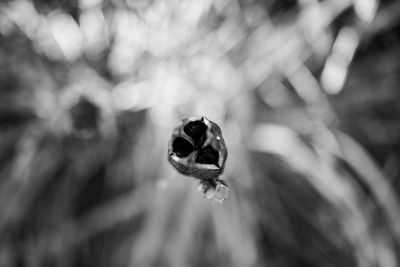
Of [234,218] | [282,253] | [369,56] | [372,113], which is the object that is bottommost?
[282,253]

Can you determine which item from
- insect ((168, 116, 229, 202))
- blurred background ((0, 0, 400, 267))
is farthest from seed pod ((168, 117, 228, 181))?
blurred background ((0, 0, 400, 267))

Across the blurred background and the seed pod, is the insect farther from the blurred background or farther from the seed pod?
the blurred background

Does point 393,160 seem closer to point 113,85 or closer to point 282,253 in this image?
point 282,253

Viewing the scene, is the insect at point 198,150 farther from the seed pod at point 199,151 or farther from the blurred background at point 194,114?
the blurred background at point 194,114

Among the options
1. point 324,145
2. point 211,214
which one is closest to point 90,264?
point 211,214

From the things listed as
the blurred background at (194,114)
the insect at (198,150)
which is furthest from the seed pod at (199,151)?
the blurred background at (194,114)
